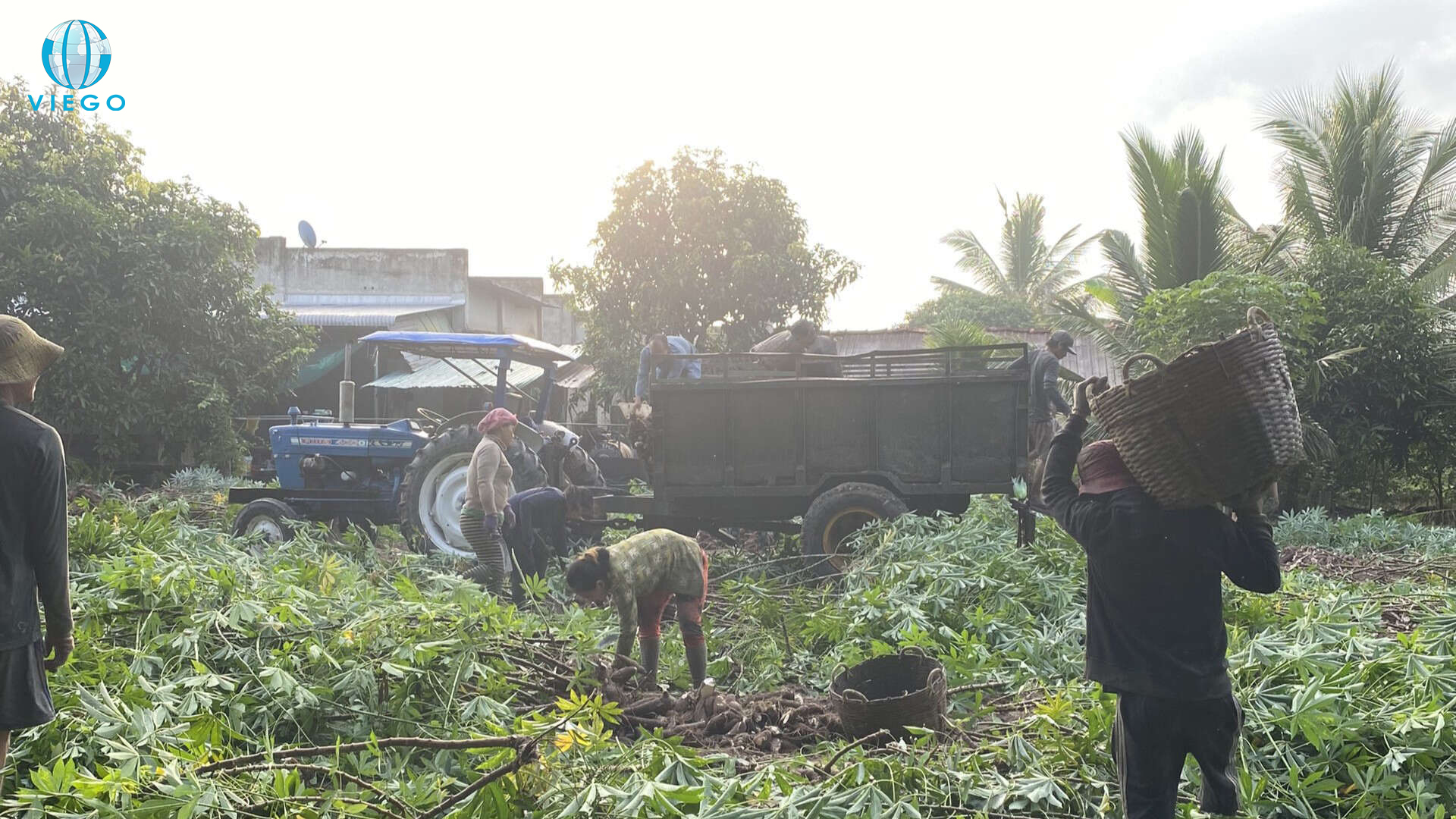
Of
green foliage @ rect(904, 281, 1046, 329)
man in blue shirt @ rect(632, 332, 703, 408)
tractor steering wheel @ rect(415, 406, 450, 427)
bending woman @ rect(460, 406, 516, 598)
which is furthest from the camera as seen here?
green foliage @ rect(904, 281, 1046, 329)

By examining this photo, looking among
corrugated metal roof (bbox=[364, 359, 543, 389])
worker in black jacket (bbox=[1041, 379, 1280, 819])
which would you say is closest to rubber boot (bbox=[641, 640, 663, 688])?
worker in black jacket (bbox=[1041, 379, 1280, 819])

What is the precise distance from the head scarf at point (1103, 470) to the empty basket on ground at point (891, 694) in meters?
1.39

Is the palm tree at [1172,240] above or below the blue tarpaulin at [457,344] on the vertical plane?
above

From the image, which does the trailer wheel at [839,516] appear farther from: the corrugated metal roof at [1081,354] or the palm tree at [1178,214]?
the corrugated metal roof at [1081,354]

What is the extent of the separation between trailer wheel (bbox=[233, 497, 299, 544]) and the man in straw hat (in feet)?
22.4

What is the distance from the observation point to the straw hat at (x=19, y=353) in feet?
10.7

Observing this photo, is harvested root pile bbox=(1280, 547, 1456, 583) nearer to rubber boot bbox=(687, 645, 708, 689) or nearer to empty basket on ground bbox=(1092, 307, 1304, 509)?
rubber boot bbox=(687, 645, 708, 689)

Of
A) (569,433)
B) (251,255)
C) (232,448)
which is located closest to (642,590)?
(569,433)

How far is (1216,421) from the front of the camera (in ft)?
8.89

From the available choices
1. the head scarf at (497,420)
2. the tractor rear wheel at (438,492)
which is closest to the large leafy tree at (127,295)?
the tractor rear wheel at (438,492)

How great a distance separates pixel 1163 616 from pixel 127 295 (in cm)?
1485

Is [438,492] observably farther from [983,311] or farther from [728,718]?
[983,311]

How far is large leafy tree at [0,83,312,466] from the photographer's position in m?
13.3

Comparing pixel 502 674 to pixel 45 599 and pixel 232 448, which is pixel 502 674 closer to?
pixel 45 599
